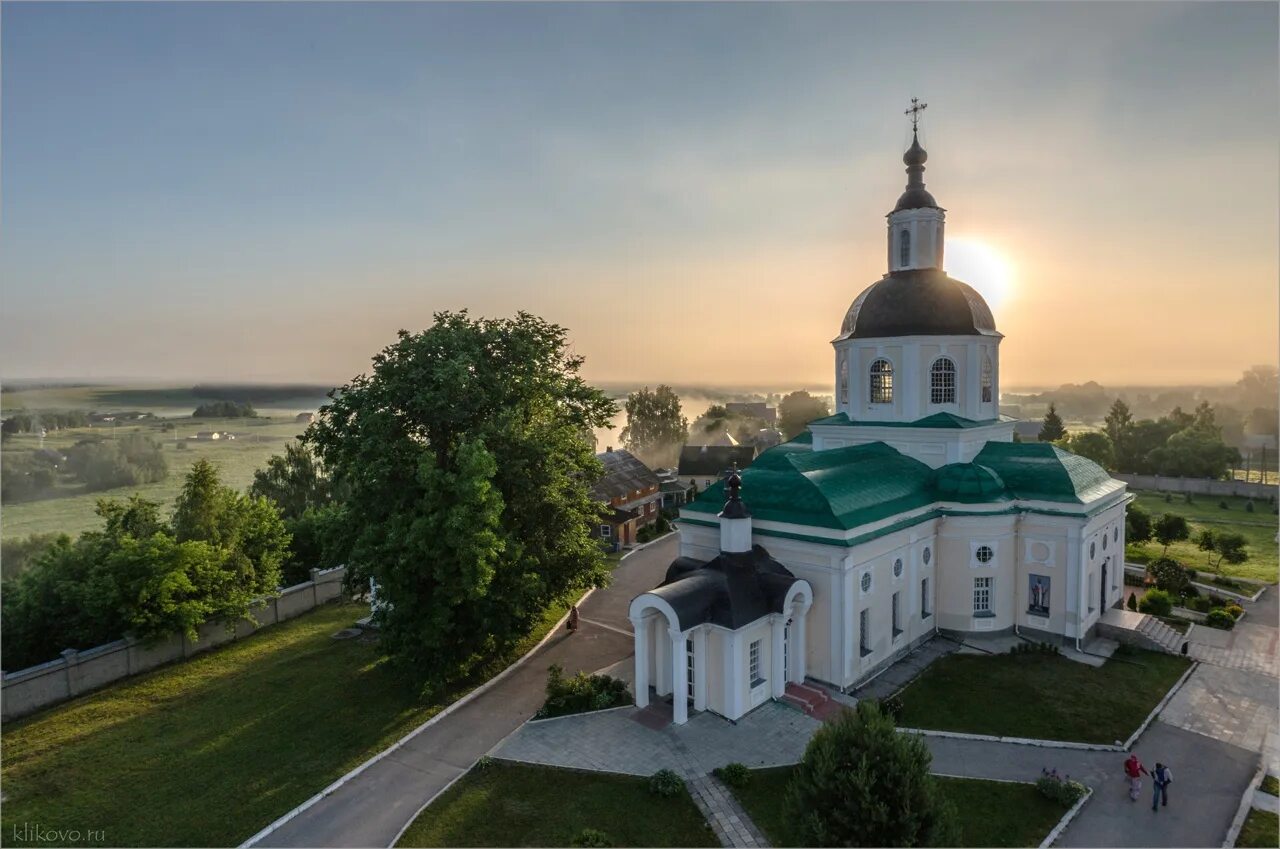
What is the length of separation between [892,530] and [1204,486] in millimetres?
53788

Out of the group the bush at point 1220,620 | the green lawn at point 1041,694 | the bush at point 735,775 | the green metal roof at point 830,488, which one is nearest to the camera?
the bush at point 735,775

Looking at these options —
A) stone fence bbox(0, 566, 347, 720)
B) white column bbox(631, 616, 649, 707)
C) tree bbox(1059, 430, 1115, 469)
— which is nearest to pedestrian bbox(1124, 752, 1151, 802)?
white column bbox(631, 616, 649, 707)

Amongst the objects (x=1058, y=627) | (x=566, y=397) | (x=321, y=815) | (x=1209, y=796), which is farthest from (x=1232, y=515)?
(x=321, y=815)

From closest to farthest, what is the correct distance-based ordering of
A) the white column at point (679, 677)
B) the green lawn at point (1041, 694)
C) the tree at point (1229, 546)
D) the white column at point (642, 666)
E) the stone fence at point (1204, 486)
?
the white column at point (679, 677) < the green lawn at point (1041, 694) < the white column at point (642, 666) < the tree at point (1229, 546) < the stone fence at point (1204, 486)

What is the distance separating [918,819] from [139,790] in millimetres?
17634

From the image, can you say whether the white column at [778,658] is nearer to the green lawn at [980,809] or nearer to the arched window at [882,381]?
the green lawn at [980,809]

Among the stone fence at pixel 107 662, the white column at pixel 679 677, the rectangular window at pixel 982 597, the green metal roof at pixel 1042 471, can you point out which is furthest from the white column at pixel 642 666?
the green metal roof at pixel 1042 471

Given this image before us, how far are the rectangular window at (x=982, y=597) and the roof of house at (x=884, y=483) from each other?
122 inches

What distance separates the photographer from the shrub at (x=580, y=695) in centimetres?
1881

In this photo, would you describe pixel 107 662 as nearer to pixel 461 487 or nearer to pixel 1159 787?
pixel 461 487

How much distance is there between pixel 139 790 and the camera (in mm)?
15820

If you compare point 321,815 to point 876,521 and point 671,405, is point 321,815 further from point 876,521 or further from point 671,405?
point 671,405

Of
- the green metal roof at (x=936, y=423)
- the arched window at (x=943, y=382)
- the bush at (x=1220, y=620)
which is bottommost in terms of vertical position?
the bush at (x=1220, y=620)

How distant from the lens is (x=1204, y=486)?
185ft
